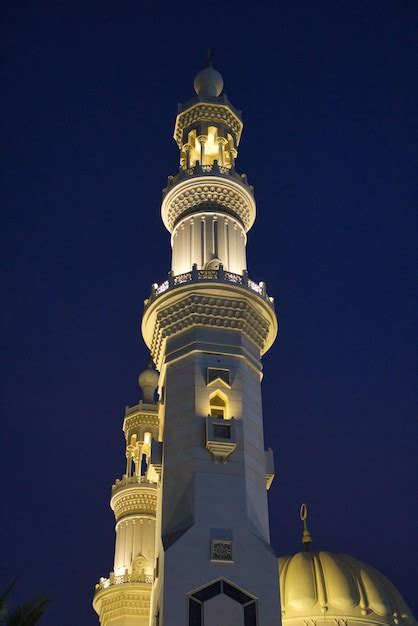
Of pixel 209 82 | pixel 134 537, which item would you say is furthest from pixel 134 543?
pixel 209 82

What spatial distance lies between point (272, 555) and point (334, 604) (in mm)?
6497

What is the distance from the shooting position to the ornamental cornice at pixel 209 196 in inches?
1093

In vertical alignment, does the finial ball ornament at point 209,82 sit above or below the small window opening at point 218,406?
above

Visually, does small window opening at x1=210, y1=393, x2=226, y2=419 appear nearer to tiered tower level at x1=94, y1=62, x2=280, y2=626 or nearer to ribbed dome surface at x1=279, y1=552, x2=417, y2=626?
tiered tower level at x1=94, y1=62, x2=280, y2=626

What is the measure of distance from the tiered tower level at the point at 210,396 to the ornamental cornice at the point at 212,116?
0.12ft

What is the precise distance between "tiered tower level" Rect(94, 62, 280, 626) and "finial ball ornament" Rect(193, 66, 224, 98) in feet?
0.19

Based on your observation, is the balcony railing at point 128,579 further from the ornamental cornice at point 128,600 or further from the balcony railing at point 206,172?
the balcony railing at point 206,172

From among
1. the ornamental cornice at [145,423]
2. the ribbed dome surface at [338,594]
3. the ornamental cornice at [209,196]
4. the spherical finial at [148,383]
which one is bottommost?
the ribbed dome surface at [338,594]

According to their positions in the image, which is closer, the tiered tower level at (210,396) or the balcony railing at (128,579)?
the tiered tower level at (210,396)

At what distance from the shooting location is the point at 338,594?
26.4m

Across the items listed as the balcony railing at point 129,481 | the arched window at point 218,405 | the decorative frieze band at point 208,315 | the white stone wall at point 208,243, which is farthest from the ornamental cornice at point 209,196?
the balcony railing at point 129,481

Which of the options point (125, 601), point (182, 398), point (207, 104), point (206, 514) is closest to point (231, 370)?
point (182, 398)

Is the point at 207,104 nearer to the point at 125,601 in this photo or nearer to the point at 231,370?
the point at 231,370

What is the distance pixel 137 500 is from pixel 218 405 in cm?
1495
